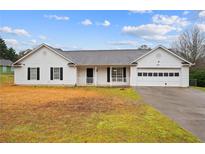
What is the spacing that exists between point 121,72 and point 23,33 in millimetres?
15959

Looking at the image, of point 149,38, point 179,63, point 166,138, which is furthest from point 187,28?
point 166,138

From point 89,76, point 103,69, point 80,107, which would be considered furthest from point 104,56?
point 80,107

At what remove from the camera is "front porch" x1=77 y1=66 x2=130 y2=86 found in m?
25.0

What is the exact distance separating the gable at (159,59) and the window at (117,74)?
2.27 meters

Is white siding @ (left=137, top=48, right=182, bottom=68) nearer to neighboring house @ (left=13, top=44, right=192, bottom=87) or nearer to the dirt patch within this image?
neighboring house @ (left=13, top=44, right=192, bottom=87)

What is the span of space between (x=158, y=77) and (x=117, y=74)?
403 centimetres

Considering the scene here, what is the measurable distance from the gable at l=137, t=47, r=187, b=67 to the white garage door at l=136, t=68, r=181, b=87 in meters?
0.57

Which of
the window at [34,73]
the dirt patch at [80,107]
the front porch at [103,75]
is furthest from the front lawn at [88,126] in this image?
the front porch at [103,75]

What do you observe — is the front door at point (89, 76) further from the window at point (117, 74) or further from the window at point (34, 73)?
the window at point (34, 73)

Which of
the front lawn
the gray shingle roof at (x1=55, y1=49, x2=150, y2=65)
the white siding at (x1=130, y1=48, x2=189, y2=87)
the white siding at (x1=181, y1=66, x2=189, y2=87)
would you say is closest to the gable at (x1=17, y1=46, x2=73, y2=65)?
the gray shingle roof at (x1=55, y1=49, x2=150, y2=65)

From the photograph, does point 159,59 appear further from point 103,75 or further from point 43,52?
point 43,52

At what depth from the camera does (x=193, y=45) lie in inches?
1710

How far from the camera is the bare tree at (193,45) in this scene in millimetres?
42281
